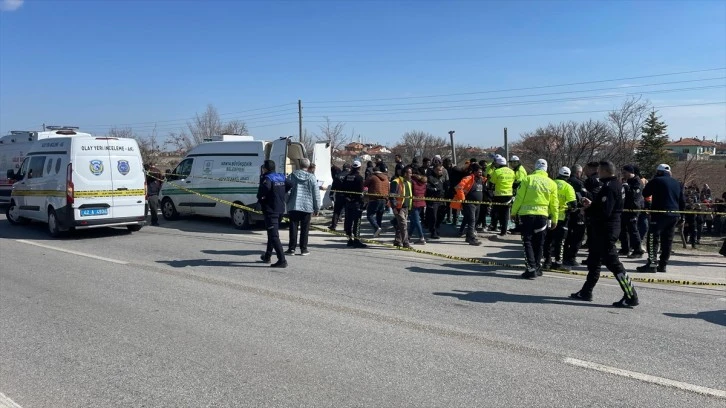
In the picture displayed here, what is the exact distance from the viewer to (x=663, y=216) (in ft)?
28.9

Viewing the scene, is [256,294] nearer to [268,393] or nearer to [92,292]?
[92,292]

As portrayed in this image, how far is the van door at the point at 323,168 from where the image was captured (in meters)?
14.8

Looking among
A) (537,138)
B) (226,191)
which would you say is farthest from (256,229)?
(537,138)

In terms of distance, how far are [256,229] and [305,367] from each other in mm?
9823

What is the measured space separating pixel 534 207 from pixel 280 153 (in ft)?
23.5

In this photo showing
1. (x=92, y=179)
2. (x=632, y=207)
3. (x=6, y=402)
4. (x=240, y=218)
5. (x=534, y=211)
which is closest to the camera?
(x=6, y=402)

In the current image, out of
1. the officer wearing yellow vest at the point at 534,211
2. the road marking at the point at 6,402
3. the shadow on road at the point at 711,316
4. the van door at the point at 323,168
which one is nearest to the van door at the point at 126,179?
the van door at the point at 323,168

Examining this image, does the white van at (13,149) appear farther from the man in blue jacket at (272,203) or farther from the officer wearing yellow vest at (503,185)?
the officer wearing yellow vest at (503,185)

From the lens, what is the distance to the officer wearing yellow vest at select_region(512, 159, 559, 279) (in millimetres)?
8148

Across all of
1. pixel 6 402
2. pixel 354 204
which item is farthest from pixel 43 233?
pixel 6 402

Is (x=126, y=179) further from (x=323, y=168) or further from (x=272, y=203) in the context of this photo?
(x=272, y=203)

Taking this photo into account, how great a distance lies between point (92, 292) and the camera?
725cm

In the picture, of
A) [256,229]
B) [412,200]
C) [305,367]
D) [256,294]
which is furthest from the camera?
[256,229]

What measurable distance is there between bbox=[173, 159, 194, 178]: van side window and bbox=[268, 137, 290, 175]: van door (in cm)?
338
